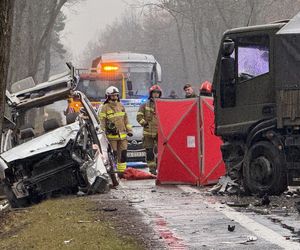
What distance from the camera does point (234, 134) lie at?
A: 11.1 m

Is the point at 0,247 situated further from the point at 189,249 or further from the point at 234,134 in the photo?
the point at 234,134

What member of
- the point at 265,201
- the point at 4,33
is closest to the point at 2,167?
the point at 4,33

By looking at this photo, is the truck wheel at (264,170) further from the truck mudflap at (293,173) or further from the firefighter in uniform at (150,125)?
the firefighter in uniform at (150,125)

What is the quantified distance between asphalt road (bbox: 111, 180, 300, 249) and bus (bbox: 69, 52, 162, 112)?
468 inches

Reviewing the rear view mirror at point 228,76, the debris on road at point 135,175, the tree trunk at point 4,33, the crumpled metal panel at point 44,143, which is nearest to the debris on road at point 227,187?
the rear view mirror at point 228,76

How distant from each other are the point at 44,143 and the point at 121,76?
540 inches

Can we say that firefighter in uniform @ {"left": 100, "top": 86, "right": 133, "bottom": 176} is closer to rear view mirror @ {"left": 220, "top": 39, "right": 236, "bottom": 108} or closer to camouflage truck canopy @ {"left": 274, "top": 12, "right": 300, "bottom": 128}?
rear view mirror @ {"left": 220, "top": 39, "right": 236, "bottom": 108}

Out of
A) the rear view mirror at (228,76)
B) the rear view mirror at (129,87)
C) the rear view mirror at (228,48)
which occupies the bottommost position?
the rear view mirror at (129,87)

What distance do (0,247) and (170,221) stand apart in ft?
6.11

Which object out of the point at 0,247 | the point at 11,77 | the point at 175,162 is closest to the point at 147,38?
the point at 11,77

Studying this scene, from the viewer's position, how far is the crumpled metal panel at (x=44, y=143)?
1081cm

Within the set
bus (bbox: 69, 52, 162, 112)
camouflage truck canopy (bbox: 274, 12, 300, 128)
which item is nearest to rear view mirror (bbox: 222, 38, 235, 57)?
camouflage truck canopy (bbox: 274, 12, 300, 128)

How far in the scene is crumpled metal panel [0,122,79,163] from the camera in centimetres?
1081

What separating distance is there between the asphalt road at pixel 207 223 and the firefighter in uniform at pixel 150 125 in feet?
10.5
